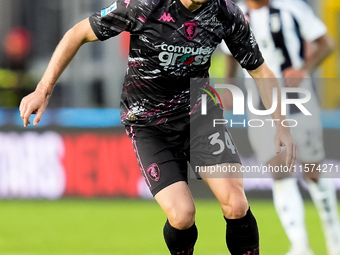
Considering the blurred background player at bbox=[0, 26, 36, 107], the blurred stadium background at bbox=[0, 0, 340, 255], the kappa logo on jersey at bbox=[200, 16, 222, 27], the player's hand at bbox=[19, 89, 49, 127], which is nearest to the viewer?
the player's hand at bbox=[19, 89, 49, 127]

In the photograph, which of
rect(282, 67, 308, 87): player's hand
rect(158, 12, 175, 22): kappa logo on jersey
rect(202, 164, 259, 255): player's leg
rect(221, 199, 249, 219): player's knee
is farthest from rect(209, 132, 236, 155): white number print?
rect(282, 67, 308, 87): player's hand

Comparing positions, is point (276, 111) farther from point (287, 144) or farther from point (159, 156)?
point (159, 156)

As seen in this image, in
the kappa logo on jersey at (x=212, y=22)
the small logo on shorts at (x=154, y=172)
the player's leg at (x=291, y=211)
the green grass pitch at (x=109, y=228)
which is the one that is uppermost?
the kappa logo on jersey at (x=212, y=22)

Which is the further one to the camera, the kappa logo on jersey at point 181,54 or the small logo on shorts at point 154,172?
the small logo on shorts at point 154,172

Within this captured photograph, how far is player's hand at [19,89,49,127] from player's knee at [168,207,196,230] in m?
1.00

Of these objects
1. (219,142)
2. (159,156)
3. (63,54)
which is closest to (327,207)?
(219,142)

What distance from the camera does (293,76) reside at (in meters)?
6.61

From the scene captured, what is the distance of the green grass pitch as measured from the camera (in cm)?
721

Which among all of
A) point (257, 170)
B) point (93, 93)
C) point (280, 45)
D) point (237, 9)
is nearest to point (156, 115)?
point (237, 9)

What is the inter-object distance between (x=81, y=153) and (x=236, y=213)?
5.00 meters

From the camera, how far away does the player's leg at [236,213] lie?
4922 mm

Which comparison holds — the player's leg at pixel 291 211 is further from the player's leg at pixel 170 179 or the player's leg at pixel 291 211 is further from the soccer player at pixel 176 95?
the player's leg at pixel 170 179

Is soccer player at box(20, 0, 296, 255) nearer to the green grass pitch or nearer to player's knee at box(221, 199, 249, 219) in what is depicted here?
player's knee at box(221, 199, 249, 219)

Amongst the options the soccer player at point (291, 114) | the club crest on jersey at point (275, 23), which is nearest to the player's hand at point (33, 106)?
the soccer player at point (291, 114)
